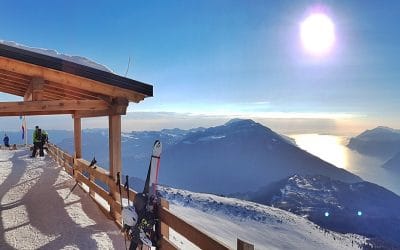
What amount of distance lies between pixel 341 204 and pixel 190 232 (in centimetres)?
17004

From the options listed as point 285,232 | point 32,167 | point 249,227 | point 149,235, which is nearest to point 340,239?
point 285,232

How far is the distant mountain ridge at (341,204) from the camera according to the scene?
13125 centimetres

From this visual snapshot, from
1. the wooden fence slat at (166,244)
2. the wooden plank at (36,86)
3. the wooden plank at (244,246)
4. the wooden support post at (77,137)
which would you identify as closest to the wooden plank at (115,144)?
the wooden plank at (36,86)

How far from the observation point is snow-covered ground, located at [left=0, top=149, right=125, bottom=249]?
661 centimetres

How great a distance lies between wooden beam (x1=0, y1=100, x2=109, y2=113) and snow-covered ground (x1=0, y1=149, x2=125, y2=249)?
2486 millimetres

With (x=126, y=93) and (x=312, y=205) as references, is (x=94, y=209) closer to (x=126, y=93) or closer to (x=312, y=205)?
(x=126, y=93)

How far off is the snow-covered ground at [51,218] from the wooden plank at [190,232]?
211cm

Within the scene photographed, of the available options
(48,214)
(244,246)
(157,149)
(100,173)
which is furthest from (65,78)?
(244,246)

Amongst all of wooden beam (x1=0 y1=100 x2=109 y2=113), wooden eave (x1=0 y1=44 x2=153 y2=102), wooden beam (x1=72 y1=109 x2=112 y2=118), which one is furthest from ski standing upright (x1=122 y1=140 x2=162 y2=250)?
wooden beam (x1=0 y1=100 x2=109 y2=113)

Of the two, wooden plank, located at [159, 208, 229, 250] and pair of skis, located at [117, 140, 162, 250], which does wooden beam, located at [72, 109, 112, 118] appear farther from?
wooden plank, located at [159, 208, 229, 250]

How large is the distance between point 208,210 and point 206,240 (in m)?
89.4

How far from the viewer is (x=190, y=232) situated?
412 cm

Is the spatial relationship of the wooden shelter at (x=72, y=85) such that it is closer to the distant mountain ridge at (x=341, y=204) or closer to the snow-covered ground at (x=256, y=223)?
the snow-covered ground at (x=256, y=223)

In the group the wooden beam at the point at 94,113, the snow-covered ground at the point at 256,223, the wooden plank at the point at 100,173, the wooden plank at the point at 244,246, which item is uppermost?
the wooden beam at the point at 94,113
